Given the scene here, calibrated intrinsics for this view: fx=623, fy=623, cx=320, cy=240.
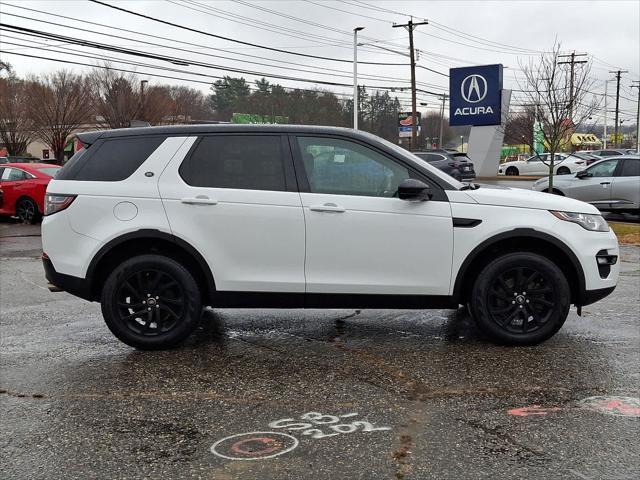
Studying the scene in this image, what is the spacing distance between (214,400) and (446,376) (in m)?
1.62

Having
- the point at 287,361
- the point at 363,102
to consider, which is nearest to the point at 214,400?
the point at 287,361

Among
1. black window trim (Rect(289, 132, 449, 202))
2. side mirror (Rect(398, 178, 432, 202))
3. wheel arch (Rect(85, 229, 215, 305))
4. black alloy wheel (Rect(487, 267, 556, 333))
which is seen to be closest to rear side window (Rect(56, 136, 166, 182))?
wheel arch (Rect(85, 229, 215, 305))

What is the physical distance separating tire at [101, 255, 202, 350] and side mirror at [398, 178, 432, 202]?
70.3 inches

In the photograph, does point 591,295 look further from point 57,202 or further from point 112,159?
point 57,202

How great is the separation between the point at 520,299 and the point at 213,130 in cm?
284

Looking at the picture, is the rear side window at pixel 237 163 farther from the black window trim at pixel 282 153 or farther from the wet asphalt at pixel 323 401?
the wet asphalt at pixel 323 401

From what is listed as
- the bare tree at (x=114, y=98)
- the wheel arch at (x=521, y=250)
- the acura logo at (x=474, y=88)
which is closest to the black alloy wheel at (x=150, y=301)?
the wheel arch at (x=521, y=250)

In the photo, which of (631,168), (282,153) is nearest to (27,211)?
(282,153)

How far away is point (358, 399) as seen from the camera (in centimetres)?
398

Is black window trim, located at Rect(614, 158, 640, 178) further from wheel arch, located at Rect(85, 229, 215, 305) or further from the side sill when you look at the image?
wheel arch, located at Rect(85, 229, 215, 305)

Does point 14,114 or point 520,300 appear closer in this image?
point 520,300

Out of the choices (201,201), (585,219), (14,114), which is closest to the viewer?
(201,201)

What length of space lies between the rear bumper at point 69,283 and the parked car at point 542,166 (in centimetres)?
3195

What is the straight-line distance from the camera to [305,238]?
191 inches
